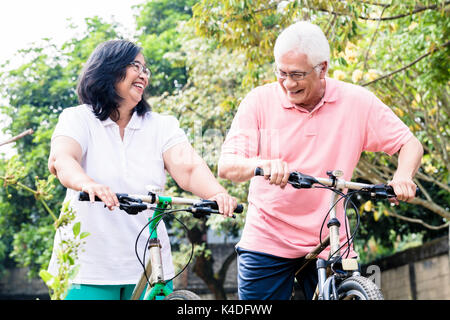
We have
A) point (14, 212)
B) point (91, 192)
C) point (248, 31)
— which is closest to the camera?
point (91, 192)

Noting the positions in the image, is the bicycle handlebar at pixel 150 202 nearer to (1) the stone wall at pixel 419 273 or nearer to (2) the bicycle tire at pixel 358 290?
(2) the bicycle tire at pixel 358 290

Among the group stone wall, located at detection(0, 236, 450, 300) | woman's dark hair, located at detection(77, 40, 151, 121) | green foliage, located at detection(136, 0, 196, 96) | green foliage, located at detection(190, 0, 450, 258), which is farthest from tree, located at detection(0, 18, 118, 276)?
woman's dark hair, located at detection(77, 40, 151, 121)

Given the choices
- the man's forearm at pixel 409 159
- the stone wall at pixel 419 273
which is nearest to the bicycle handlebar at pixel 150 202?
the man's forearm at pixel 409 159

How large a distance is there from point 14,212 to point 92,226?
55.3 feet

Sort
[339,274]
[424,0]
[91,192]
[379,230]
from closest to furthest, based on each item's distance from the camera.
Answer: [91,192] < [339,274] < [424,0] < [379,230]

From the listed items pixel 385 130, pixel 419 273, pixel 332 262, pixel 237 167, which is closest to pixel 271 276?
pixel 332 262

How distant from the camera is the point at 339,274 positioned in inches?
99.5

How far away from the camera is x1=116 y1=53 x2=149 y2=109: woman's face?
2.87 m

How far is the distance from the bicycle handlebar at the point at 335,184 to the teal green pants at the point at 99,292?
66 cm

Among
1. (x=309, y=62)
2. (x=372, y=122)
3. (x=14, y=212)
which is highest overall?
(x=14, y=212)

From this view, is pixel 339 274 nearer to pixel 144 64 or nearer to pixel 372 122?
pixel 372 122

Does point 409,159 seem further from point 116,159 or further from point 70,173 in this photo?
point 70,173
